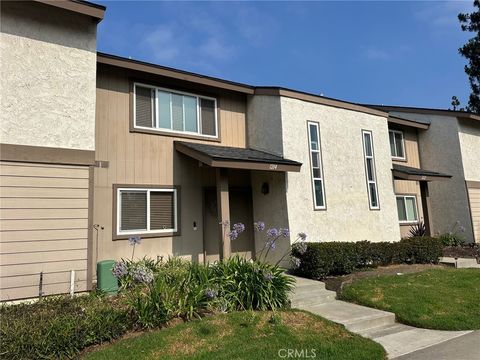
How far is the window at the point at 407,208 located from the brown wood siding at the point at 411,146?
5.93ft

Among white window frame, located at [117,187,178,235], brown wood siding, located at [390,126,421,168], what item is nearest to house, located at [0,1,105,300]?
white window frame, located at [117,187,178,235]

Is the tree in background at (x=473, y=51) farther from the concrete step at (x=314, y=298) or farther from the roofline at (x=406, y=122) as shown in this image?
the concrete step at (x=314, y=298)

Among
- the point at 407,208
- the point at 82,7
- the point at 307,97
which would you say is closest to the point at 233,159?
the point at 307,97

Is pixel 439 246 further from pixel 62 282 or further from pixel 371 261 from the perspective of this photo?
pixel 62 282

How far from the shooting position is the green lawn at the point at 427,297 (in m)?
7.24

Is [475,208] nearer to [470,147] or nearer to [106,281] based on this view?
[470,147]

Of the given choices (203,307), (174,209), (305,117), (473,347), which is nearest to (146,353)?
(203,307)

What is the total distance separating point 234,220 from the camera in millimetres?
12219

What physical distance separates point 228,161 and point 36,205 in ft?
15.2

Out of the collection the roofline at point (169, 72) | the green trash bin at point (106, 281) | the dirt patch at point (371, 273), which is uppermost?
the roofline at point (169, 72)

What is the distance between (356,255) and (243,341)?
6.12m

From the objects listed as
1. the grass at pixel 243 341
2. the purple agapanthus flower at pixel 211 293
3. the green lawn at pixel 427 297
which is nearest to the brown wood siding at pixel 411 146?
the green lawn at pixel 427 297

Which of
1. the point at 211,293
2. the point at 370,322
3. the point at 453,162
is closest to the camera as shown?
the point at 211,293

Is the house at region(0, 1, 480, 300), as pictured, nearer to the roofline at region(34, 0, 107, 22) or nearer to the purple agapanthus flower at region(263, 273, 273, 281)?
the roofline at region(34, 0, 107, 22)
